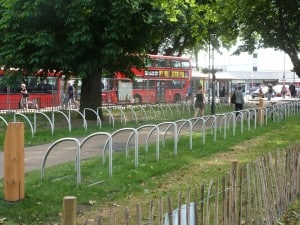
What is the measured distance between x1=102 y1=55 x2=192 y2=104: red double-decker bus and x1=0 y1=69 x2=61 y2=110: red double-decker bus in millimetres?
3419

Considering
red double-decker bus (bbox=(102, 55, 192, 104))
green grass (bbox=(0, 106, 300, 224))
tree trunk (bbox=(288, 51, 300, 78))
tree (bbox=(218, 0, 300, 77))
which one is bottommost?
green grass (bbox=(0, 106, 300, 224))

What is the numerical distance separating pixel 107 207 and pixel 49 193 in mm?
1042

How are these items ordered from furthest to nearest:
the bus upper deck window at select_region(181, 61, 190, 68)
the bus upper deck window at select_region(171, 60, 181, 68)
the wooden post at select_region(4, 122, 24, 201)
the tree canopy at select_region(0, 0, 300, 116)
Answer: the bus upper deck window at select_region(181, 61, 190, 68) → the bus upper deck window at select_region(171, 60, 181, 68) → the tree canopy at select_region(0, 0, 300, 116) → the wooden post at select_region(4, 122, 24, 201)

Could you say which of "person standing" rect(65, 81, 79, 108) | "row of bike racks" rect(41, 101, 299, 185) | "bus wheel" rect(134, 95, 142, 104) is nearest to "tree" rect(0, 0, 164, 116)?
"row of bike racks" rect(41, 101, 299, 185)

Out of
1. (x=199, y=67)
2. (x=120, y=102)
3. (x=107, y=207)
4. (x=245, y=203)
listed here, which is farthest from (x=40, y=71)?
(x=199, y=67)

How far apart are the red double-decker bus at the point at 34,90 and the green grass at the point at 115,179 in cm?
1167

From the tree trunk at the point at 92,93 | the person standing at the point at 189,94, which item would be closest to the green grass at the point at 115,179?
the tree trunk at the point at 92,93

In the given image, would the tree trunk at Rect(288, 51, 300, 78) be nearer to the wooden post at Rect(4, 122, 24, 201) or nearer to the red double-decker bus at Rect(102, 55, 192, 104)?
the red double-decker bus at Rect(102, 55, 192, 104)

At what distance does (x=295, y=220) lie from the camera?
6.86 metres

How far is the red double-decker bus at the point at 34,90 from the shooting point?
2311cm

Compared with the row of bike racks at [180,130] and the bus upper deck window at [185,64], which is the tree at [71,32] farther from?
the bus upper deck window at [185,64]

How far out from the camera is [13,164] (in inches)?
274

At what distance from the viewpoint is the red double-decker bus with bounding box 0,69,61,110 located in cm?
2311

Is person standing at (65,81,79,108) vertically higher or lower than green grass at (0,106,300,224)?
higher
